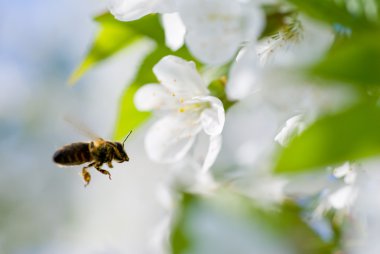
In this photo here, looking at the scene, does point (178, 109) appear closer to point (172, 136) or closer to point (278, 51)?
point (172, 136)

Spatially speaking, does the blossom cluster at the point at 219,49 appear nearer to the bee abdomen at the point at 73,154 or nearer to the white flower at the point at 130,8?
the white flower at the point at 130,8

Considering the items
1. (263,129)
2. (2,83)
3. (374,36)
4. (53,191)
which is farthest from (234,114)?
(2,83)

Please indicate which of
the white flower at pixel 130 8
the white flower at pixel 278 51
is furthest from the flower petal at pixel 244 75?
the white flower at pixel 130 8

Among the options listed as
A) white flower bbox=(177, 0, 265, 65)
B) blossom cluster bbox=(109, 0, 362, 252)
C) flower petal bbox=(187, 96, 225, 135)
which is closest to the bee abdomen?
blossom cluster bbox=(109, 0, 362, 252)

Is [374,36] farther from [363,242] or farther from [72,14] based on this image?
[72,14]

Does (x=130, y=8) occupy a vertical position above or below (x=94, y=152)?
above

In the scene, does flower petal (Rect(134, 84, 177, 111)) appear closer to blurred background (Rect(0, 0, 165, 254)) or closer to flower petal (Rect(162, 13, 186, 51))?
flower petal (Rect(162, 13, 186, 51))

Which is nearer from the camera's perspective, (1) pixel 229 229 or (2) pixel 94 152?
(1) pixel 229 229

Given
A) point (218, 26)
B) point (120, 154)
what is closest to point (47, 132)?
point (120, 154)
